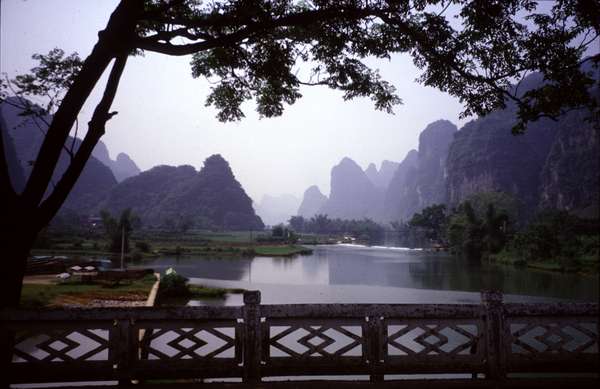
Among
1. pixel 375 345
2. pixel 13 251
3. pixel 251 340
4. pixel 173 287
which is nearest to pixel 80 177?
pixel 173 287

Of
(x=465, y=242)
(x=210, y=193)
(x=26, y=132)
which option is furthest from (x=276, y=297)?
(x=26, y=132)

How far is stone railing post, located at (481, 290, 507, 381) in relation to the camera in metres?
5.43

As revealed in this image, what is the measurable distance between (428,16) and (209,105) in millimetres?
5435

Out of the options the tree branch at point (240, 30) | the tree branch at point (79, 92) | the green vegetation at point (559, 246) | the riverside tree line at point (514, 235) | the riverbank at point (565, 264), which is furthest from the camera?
the riverside tree line at point (514, 235)

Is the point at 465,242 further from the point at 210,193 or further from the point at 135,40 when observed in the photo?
the point at 210,193

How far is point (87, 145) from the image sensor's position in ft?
19.7

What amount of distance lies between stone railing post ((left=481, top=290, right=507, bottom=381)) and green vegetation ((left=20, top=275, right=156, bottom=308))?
15961mm

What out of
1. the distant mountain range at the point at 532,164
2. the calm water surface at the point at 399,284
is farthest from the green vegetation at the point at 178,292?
the distant mountain range at the point at 532,164

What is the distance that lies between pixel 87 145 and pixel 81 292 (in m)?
19.0

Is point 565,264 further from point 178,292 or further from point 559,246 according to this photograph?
point 178,292

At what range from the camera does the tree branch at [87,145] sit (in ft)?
18.4

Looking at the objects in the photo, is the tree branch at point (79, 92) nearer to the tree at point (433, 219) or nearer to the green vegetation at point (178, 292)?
the green vegetation at point (178, 292)

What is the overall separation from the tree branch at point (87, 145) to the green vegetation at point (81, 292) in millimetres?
12153

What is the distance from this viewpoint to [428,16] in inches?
282
